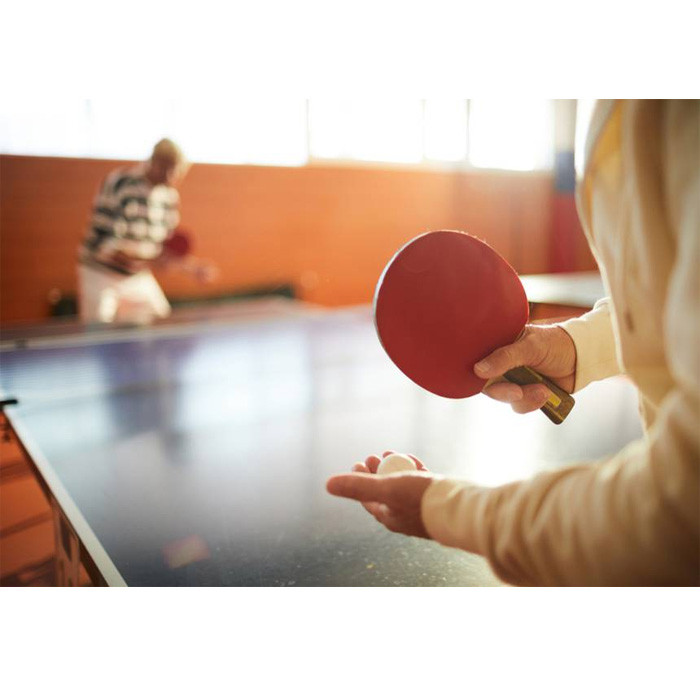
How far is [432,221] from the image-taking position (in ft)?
16.4

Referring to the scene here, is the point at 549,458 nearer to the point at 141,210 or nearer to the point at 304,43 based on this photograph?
the point at 304,43

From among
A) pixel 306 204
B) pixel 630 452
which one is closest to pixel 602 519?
pixel 630 452

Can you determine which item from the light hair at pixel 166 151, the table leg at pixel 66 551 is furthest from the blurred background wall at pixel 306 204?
the table leg at pixel 66 551

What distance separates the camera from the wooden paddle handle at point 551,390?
702 millimetres

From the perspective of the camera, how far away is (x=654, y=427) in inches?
18.8

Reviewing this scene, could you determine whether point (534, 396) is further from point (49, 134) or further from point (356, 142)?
point (356, 142)

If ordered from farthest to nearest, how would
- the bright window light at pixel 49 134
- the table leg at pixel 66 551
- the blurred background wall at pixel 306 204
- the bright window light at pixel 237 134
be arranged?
1. the bright window light at pixel 237 134
2. the blurred background wall at pixel 306 204
3. the bright window light at pixel 49 134
4. the table leg at pixel 66 551

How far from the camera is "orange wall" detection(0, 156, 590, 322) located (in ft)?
12.0

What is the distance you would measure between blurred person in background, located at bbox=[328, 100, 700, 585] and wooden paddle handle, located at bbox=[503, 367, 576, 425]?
14 centimetres

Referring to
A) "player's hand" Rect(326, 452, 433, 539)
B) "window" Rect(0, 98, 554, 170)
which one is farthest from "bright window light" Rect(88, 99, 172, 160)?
"player's hand" Rect(326, 452, 433, 539)

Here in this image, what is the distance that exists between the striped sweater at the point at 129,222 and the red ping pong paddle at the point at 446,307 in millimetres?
2473

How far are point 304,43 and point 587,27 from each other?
1.07ft

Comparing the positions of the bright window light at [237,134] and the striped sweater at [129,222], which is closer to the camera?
the striped sweater at [129,222]

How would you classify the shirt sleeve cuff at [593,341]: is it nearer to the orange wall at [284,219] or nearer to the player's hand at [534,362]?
the player's hand at [534,362]
